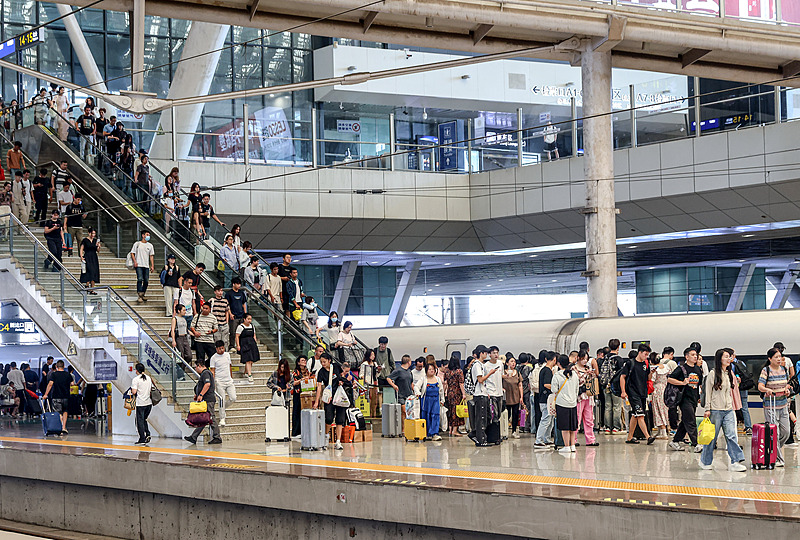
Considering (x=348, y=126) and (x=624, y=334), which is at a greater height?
(x=348, y=126)

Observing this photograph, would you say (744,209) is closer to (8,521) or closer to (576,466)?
(576,466)

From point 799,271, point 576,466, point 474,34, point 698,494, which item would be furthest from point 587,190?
point 799,271

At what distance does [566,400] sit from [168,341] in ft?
26.0

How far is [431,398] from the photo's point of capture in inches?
716

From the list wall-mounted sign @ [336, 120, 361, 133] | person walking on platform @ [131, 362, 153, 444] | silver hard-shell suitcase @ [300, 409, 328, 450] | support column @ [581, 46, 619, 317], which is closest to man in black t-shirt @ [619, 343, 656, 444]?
silver hard-shell suitcase @ [300, 409, 328, 450]

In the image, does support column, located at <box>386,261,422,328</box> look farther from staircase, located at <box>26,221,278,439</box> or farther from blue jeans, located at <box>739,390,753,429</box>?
blue jeans, located at <box>739,390,753,429</box>

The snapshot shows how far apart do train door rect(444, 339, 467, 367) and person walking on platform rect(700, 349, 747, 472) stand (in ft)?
39.2

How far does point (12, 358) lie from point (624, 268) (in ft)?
86.4

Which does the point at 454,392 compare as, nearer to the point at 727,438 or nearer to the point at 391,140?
the point at 727,438

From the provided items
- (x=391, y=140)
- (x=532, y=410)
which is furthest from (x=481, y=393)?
(x=391, y=140)

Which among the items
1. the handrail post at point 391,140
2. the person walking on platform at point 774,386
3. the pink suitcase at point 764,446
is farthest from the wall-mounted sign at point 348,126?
the pink suitcase at point 764,446

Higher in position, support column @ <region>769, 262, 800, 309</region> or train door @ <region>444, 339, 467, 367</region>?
support column @ <region>769, 262, 800, 309</region>

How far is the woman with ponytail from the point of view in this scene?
15477 mm

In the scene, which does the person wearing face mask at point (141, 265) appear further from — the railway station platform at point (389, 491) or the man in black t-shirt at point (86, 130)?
the man in black t-shirt at point (86, 130)
